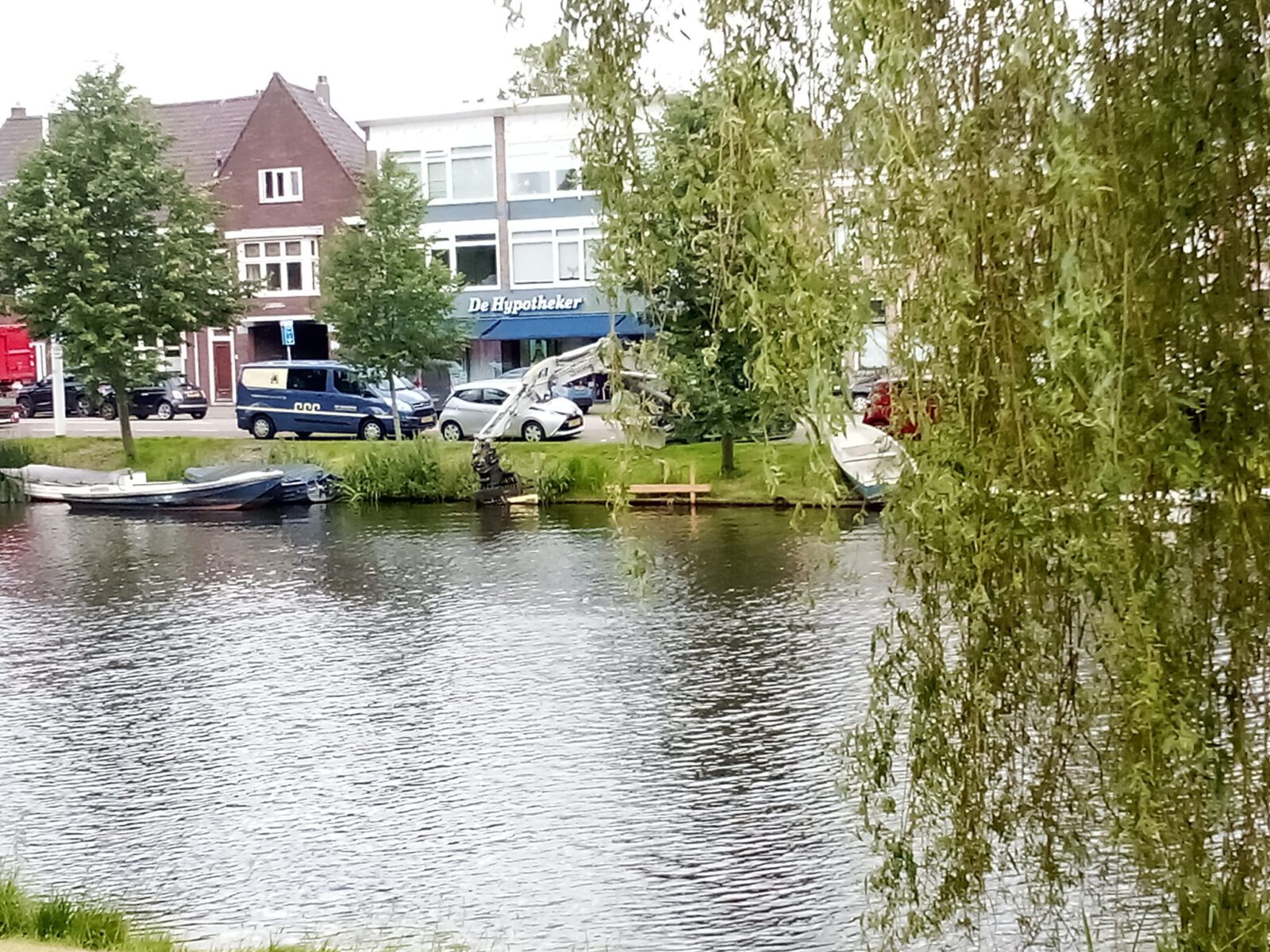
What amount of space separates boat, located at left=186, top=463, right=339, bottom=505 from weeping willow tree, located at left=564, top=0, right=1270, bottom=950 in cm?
2105

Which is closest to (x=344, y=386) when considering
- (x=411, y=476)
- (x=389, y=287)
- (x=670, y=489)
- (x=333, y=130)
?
(x=389, y=287)

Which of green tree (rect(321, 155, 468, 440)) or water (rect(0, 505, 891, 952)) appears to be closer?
water (rect(0, 505, 891, 952))

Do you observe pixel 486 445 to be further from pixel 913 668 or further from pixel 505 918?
pixel 913 668

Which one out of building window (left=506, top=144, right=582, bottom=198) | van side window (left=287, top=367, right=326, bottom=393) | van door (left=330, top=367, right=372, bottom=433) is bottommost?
van door (left=330, top=367, right=372, bottom=433)

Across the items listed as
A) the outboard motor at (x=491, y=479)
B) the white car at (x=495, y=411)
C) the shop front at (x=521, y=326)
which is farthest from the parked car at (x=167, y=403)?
the outboard motor at (x=491, y=479)

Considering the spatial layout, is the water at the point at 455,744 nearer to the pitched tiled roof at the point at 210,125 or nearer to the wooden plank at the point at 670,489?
the wooden plank at the point at 670,489

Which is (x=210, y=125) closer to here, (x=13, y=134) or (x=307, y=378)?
(x=13, y=134)

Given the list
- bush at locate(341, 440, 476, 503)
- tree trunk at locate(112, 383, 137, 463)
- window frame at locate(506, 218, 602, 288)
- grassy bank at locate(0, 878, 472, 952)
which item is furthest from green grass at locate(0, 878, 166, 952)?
window frame at locate(506, 218, 602, 288)

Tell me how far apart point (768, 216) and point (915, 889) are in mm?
2123

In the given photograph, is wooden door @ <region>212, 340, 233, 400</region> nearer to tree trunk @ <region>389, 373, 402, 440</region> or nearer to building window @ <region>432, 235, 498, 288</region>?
building window @ <region>432, 235, 498, 288</region>

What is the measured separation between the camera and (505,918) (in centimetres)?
716

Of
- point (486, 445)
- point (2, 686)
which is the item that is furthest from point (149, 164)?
point (2, 686)

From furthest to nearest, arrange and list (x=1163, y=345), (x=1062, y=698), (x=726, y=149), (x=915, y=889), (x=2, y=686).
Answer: (x=2, y=686) → (x=915, y=889) → (x=1062, y=698) → (x=726, y=149) → (x=1163, y=345)

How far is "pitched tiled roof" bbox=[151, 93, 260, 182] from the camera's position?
38875 mm
